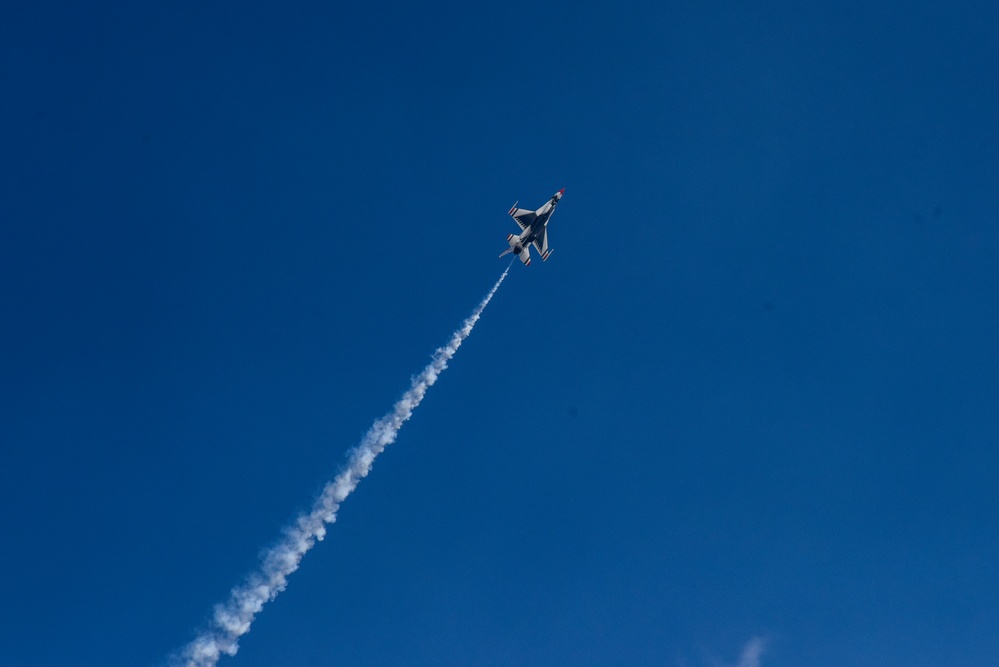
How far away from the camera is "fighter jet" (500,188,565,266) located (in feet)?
323

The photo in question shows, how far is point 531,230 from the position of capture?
101 metres

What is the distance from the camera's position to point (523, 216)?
10112cm

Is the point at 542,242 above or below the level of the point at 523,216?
above

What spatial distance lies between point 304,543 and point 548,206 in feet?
226

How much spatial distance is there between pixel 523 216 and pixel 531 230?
9.34 ft

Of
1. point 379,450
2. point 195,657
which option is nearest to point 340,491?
point 379,450

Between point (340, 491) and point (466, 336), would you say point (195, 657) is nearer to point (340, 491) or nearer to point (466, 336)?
point (340, 491)

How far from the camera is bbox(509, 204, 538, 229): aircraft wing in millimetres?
100500

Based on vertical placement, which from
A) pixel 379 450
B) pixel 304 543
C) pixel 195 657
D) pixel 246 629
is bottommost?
pixel 195 657

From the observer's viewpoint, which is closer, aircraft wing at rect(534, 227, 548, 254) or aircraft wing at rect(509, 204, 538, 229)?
aircraft wing at rect(509, 204, 538, 229)

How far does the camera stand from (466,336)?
100000 mm

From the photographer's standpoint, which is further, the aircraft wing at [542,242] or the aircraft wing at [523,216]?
the aircraft wing at [542,242]

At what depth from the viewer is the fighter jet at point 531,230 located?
98.4 meters

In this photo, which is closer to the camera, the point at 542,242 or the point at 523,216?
the point at 523,216
